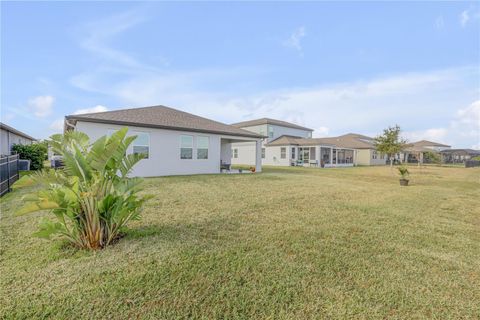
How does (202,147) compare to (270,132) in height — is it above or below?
below

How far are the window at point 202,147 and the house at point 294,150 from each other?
46.5 ft

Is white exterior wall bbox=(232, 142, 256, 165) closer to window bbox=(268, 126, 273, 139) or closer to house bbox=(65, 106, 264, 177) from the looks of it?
window bbox=(268, 126, 273, 139)

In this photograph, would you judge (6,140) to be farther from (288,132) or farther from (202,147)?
Answer: (288,132)

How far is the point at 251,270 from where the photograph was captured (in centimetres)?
315

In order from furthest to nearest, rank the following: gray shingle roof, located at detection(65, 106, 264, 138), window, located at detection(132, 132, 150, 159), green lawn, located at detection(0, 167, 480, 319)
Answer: window, located at detection(132, 132, 150, 159) → gray shingle roof, located at detection(65, 106, 264, 138) → green lawn, located at detection(0, 167, 480, 319)

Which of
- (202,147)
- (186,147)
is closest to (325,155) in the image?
(202,147)

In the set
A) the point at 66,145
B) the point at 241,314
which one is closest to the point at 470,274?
the point at 241,314

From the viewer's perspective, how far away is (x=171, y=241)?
412cm

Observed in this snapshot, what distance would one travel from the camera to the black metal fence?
28.0 ft

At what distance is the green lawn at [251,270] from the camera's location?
2436mm

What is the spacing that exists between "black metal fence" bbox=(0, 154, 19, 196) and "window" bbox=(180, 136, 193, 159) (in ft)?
26.1

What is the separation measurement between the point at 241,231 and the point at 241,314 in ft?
7.79

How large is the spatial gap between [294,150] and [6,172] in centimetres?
2805

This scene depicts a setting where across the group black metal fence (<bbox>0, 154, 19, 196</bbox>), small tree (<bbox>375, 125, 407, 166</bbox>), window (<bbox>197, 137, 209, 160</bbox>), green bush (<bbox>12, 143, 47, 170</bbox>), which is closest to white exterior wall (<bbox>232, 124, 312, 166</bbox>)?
small tree (<bbox>375, 125, 407, 166</bbox>)
